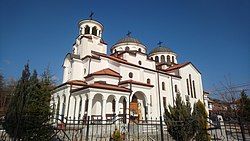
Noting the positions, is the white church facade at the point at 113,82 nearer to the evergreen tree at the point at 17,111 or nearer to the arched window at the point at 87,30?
the arched window at the point at 87,30

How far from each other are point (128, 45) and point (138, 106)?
1280 cm

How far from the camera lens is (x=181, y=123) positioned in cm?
950

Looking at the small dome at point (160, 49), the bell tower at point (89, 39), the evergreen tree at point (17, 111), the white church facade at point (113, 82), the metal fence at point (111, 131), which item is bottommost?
the metal fence at point (111, 131)

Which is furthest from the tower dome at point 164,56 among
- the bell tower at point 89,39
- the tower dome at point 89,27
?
the tower dome at point 89,27

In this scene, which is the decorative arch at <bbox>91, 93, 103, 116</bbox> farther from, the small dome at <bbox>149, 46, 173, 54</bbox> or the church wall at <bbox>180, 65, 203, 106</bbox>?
the small dome at <bbox>149, 46, 173, 54</bbox>

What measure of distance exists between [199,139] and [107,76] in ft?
42.0

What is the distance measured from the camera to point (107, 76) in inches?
808

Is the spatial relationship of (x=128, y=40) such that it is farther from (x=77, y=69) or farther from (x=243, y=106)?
(x=243, y=106)

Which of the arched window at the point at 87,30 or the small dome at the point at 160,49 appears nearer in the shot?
the arched window at the point at 87,30

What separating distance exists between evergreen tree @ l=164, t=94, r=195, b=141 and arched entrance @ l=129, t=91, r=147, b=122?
10.7 metres

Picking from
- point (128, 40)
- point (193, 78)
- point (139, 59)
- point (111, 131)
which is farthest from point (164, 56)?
point (111, 131)

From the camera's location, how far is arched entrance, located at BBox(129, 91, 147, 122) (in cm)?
2138

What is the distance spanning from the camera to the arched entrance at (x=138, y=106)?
70.1 ft

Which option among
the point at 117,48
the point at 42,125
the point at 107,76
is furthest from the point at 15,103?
Answer: the point at 117,48
